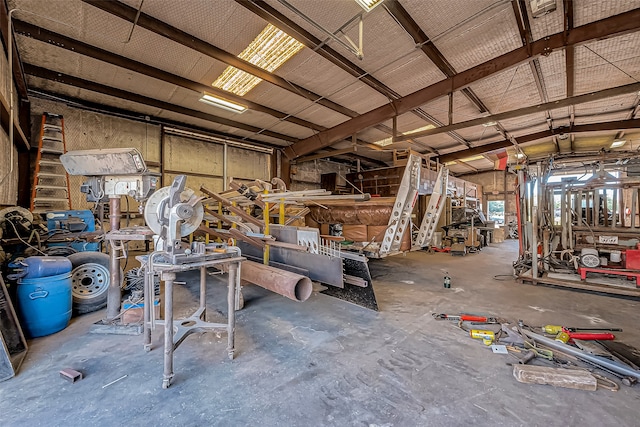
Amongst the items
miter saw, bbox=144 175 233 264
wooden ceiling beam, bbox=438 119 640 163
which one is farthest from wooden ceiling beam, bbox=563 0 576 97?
miter saw, bbox=144 175 233 264

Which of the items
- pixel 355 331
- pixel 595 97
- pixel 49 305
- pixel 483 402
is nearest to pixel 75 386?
pixel 49 305

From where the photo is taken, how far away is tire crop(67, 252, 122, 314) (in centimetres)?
320

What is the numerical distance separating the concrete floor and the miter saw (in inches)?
37.5

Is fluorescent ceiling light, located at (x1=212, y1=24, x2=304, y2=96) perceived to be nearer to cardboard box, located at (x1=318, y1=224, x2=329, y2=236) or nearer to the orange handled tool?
cardboard box, located at (x1=318, y1=224, x2=329, y2=236)

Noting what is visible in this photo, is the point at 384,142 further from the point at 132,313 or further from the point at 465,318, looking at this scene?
the point at 132,313

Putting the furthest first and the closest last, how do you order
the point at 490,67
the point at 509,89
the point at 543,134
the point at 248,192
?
1. the point at 543,134
2. the point at 509,89
3. the point at 490,67
4. the point at 248,192

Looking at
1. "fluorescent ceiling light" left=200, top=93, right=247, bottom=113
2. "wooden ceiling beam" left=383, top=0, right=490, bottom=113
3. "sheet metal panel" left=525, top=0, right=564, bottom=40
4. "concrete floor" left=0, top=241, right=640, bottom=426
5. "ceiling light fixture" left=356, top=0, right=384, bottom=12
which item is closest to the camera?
"concrete floor" left=0, top=241, right=640, bottom=426

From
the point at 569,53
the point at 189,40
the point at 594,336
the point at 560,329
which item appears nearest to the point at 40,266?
the point at 189,40

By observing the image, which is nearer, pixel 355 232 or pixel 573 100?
pixel 573 100

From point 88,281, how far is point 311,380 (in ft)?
10.7

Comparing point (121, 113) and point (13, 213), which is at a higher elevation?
point (121, 113)

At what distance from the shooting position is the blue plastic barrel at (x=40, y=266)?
8.53 ft

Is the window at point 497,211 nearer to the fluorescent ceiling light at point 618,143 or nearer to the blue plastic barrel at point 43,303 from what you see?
the fluorescent ceiling light at point 618,143

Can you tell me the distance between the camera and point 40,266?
104 inches
